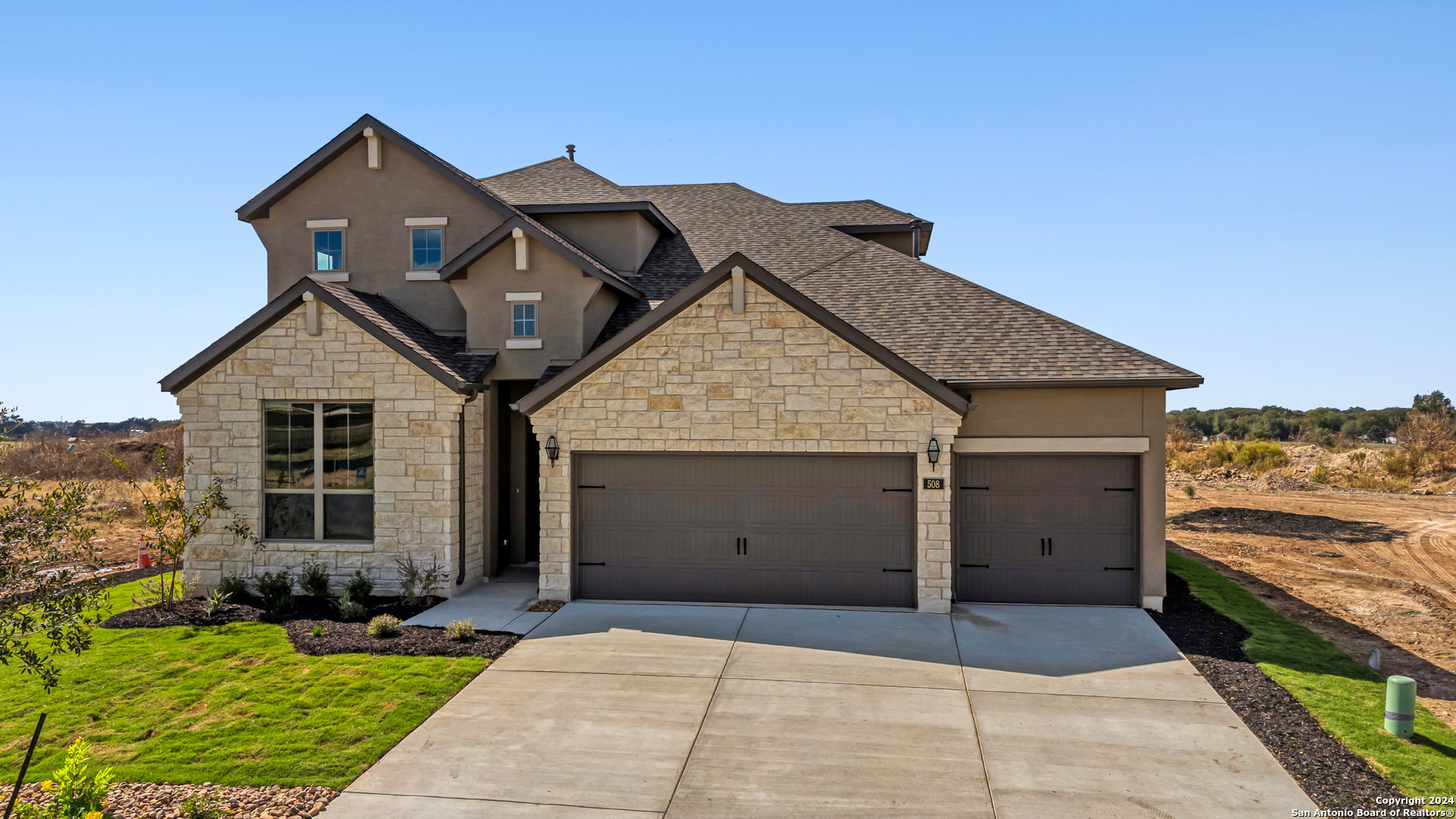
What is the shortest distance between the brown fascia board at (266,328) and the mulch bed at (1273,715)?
431 inches

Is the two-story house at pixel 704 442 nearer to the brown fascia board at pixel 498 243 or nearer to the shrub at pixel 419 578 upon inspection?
the brown fascia board at pixel 498 243

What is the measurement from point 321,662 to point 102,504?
22074 mm

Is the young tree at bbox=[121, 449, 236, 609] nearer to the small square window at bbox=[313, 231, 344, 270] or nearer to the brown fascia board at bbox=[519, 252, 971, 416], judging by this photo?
the small square window at bbox=[313, 231, 344, 270]

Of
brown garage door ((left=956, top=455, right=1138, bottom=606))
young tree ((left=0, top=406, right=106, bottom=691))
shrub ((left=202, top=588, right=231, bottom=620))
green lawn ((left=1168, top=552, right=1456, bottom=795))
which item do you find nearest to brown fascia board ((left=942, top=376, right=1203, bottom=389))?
brown garage door ((left=956, top=455, right=1138, bottom=606))

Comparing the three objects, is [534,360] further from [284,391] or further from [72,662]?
[72,662]

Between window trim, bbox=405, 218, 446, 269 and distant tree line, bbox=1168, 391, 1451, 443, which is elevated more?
window trim, bbox=405, 218, 446, 269

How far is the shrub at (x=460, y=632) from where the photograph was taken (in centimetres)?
1059

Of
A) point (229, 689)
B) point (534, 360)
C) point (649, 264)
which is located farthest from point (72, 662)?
point (649, 264)

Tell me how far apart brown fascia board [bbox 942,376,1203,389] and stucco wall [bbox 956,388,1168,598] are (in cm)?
22

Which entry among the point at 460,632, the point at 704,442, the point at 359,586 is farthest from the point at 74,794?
the point at 704,442

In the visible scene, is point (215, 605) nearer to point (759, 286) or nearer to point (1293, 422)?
point (759, 286)

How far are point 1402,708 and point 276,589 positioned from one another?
1412 centimetres

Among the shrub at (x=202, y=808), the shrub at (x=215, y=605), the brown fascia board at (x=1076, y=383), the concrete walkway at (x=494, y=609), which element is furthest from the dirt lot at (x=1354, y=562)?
the shrub at (x=215, y=605)

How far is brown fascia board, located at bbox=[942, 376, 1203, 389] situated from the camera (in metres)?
11.6
